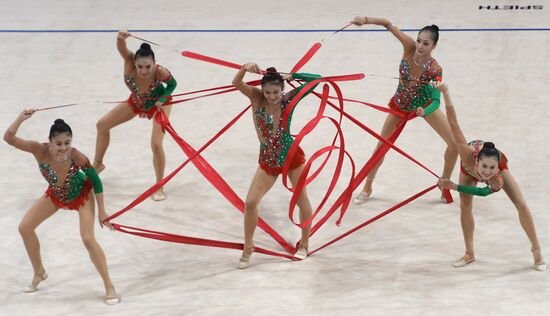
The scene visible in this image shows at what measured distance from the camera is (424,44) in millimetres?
5777

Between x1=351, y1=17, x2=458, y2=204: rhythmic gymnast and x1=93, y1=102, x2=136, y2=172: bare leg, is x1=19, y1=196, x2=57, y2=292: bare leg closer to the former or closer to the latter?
x1=93, y1=102, x2=136, y2=172: bare leg

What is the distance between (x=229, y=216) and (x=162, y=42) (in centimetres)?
345

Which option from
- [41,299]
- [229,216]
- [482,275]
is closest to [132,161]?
[229,216]

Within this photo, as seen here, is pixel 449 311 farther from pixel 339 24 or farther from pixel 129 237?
pixel 339 24

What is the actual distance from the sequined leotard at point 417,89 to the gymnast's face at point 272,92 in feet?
3.54

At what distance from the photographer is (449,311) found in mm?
5039

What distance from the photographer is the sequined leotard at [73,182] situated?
5.08 meters

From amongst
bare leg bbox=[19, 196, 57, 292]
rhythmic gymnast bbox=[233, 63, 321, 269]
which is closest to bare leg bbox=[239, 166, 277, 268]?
rhythmic gymnast bbox=[233, 63, 321, 269]

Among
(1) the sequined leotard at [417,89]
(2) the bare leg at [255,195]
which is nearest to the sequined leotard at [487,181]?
(1) the sequined leotard at [417,89]

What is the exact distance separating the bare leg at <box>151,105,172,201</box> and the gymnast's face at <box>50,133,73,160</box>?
1.36m

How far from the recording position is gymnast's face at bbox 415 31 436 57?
18.9 feet

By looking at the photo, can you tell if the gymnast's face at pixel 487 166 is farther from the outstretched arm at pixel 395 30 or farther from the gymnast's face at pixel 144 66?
the gymnast's face at pixel 144 66

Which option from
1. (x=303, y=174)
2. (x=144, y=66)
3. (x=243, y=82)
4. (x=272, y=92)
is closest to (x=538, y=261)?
(x=303, y=174)

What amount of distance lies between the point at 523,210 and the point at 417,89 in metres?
1.13
